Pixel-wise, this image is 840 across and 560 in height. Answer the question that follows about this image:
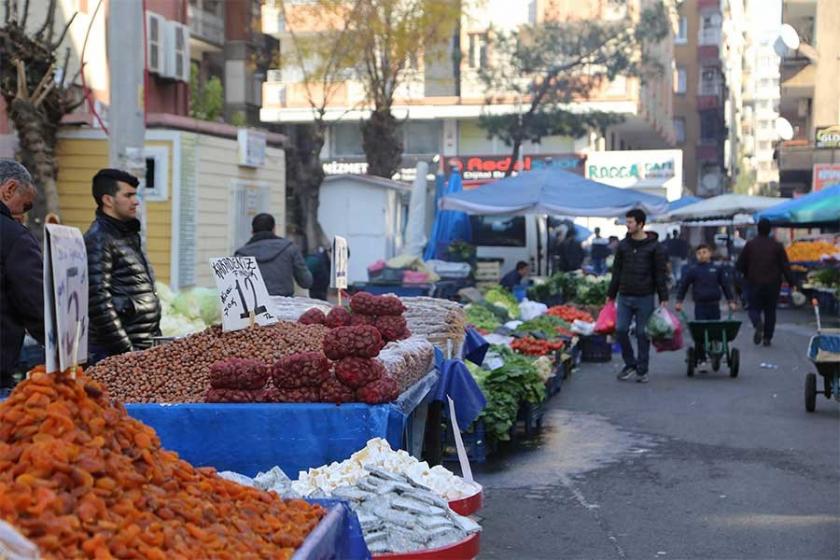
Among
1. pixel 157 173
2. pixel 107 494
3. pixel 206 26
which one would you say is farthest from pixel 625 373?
pixel 206 26

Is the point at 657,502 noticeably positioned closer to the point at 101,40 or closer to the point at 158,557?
the point at 158,557

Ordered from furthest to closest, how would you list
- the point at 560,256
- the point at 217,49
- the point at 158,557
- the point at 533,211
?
the point at 217,49 < the point at 560,256 < the point at 533,211 < the point at 158,557

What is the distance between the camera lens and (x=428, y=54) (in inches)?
1415

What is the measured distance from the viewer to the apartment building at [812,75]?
4047cm

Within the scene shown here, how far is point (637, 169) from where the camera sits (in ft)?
172

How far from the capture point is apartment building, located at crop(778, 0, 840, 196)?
133 feet

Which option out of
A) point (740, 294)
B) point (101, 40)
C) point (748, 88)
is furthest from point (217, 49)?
point (748, 88)

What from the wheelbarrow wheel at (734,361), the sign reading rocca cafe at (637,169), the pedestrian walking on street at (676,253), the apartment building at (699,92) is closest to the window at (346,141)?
the sign reading rocca cafe at (637,169)

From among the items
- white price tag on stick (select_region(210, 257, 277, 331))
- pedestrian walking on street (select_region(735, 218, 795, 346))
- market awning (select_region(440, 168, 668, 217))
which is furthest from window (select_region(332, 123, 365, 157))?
white price tag on stick (select_region(210, 257, 277, 331))

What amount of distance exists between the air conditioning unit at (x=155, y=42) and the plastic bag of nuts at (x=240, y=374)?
20.9 m

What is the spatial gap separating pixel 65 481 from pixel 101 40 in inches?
895

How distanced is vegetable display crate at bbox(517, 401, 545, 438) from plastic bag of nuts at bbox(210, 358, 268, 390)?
4.91m

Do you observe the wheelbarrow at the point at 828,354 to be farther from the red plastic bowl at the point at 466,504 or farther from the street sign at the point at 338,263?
the red plastic bowl at the point at 466,504

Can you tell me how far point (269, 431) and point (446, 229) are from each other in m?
20.1
